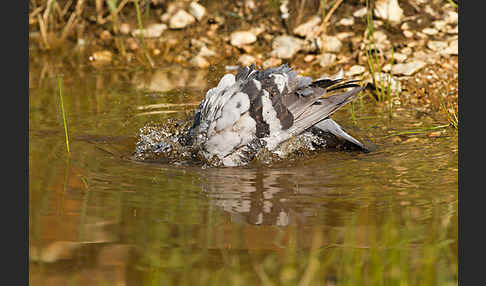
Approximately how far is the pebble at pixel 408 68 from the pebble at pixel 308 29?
1.16m

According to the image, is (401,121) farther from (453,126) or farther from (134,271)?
(134,271)

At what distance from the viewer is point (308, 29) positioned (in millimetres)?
7473

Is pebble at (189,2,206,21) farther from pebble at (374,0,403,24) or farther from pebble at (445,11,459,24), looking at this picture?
pebble at (445,11,459,24)

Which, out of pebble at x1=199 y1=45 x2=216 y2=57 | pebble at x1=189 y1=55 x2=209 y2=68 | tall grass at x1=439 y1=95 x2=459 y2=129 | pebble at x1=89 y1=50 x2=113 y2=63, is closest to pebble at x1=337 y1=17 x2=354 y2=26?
pebble at x1=199 y1=45 x2=216 y2=57

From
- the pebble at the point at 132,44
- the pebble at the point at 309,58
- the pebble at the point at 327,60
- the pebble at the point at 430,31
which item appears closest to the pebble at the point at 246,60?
the pebble at the point at 309,58

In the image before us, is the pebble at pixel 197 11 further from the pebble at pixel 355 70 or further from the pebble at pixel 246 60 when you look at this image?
the pebble at pixel 355 70

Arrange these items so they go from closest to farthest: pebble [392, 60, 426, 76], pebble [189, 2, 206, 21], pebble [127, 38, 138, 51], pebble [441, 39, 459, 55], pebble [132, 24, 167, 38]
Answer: pebble [392, 60, 426, 76] → pebble [441, 39, 459, 55] → pebble [127, 38, 138, 51] → pebble [132, 24, 167, 38] → pebble [189, 2, 206, 21]

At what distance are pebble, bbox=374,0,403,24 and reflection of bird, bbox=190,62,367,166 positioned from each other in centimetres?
269

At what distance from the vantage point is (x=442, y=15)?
728 centimetres

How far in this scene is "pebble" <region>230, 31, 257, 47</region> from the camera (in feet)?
24.7

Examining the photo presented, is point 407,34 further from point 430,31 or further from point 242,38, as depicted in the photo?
point 242,38

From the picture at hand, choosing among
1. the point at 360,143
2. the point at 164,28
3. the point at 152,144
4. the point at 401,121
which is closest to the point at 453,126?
the point at 401,121

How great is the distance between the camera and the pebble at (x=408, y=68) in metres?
6.54

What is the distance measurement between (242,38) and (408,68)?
6.36ft
